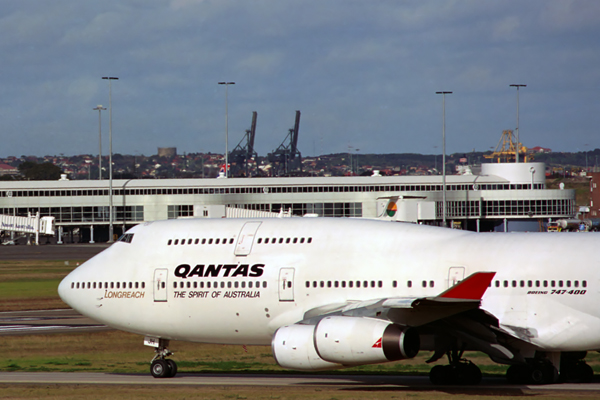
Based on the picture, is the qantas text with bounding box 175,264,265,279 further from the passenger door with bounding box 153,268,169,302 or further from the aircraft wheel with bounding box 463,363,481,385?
the aircraft wheel with bounding box 463,363,481,385

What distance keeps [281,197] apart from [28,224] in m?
41.1

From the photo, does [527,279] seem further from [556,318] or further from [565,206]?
[565,206]

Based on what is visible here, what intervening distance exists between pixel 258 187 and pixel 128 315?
114109mm

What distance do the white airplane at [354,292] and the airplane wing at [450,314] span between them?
1.2 inches

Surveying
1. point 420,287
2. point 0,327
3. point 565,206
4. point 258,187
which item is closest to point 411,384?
point 420,287

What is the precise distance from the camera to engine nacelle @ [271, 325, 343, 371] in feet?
70.1

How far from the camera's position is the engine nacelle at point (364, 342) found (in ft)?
68.3

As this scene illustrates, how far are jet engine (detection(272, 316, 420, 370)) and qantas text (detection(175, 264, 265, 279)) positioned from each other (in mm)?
2787

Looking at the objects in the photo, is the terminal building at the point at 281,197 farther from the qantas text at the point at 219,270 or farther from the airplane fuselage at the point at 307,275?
the qantas text at the point at 219,270

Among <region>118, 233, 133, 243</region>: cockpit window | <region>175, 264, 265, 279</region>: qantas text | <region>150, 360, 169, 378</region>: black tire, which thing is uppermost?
<region>118, 233, 133, 243</region>: cockpit window

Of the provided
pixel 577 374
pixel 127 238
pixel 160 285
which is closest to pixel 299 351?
pixel 160 285

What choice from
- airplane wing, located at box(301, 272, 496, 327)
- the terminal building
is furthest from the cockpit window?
the terminal building

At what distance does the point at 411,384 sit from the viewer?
23.9m

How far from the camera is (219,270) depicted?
2420 centimetres
